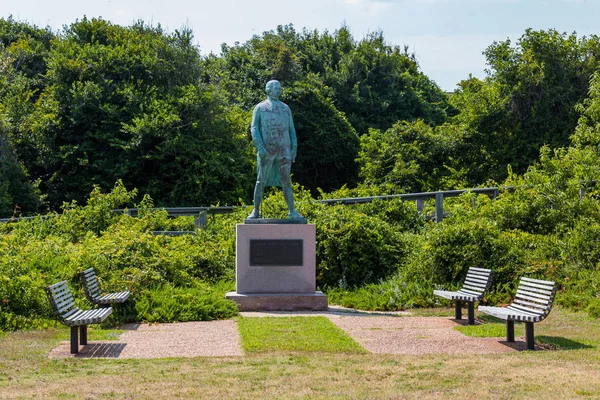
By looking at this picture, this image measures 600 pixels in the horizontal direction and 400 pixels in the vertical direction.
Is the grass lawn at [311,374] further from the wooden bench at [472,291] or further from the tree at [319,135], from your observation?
the tree at [319,135]

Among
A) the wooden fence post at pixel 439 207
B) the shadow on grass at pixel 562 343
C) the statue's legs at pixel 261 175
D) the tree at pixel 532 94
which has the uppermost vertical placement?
the tree at pixel 532 94

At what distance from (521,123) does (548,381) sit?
80.0 feet

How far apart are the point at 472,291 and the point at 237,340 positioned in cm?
377

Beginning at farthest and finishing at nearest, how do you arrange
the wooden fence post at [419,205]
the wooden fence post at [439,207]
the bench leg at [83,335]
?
the wooden fence post at [419,205] < the wooden fence post at [439,207] < the bench leg at [83,335]

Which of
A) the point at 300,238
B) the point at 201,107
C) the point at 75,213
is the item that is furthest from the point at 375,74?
the point at 300,238

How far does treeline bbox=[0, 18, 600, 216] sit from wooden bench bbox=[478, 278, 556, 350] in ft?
50.0

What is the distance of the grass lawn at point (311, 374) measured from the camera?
7.18 metres

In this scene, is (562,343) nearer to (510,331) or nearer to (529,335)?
(529,335)

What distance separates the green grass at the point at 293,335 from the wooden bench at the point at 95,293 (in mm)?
1723

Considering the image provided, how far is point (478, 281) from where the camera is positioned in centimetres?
1209

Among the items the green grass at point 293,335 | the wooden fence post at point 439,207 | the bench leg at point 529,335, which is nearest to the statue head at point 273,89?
the green grass at point 293,335

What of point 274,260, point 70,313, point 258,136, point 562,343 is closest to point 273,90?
point 258,136

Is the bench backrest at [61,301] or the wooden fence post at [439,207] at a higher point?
the wooden fence post at [439,207]

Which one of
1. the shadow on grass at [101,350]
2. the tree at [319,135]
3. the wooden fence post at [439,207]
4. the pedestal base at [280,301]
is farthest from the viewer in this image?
the tree at [319,135]
